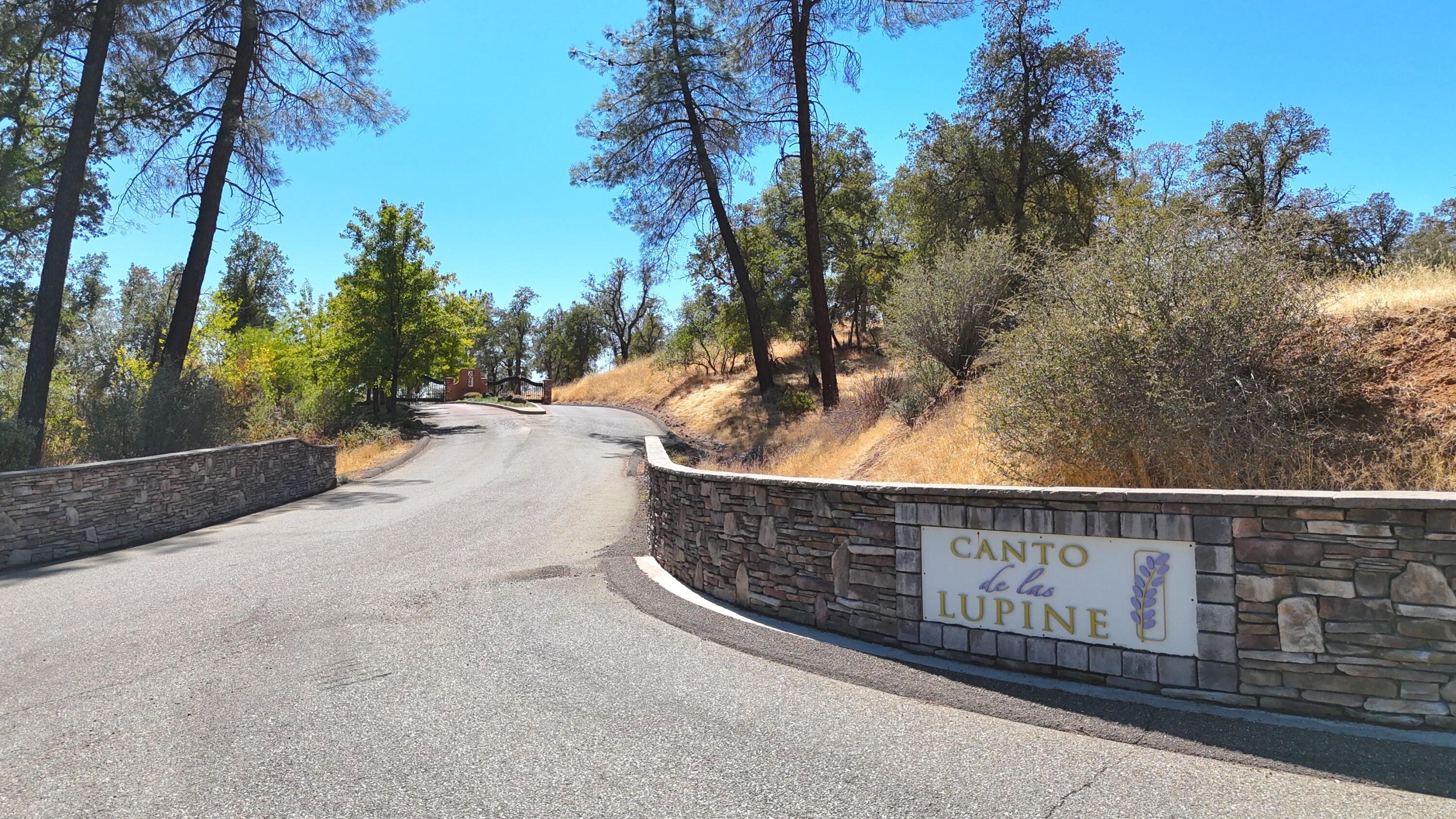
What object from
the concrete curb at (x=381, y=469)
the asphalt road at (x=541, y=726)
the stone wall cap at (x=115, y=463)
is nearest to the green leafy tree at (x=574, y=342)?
the concrete curb at (x=381, y=469)

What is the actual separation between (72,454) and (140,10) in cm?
922

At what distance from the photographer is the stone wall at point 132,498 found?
9.45 m

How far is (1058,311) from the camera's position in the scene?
6480mm

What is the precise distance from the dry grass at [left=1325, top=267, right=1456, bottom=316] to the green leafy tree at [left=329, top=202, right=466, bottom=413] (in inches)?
1098

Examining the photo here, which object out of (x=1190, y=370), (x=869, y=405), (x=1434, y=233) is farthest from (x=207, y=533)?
→ (x=1434, y=233)

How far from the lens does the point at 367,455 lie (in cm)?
2194

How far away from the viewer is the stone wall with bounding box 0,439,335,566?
9.45 metres

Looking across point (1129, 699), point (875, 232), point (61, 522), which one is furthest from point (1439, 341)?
point (875, 232)

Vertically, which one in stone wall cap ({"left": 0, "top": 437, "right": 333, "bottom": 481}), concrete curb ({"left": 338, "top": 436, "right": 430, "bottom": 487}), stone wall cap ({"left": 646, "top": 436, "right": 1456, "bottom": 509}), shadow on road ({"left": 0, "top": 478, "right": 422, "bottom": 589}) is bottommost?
shadow on road ({"left": 0, "top": 478, "right": 422, "bottom": 589})

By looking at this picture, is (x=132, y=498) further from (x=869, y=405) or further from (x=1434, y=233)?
(x=1434, y=233)

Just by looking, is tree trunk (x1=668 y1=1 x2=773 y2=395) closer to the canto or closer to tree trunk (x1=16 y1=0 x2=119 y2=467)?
tree trunk (x1=16 y1=0 x2=119 y2=467)

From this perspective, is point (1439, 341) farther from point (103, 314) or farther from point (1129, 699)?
point (103, 314)

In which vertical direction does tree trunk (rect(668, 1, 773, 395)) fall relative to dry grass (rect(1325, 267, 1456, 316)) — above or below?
above

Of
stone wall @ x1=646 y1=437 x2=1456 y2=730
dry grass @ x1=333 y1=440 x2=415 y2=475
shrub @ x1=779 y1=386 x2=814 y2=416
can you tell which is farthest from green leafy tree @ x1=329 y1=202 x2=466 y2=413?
stone wall @ x1=646 y1=437 x2=1456 y2=730
